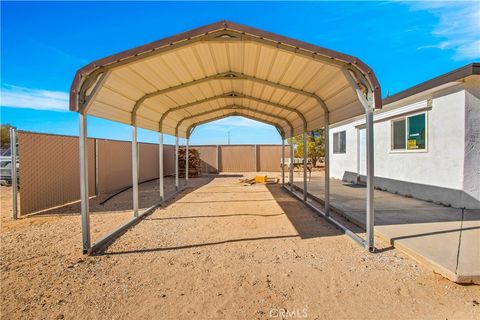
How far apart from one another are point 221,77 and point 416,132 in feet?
19.2

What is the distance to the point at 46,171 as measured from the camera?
24.3 ft

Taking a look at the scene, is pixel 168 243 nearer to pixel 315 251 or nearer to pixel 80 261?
pixel 80 261

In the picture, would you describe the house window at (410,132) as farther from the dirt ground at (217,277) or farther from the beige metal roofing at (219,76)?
the dirt ground at (217,277)

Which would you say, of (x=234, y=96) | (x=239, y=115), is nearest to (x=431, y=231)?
(x=234, y=96)

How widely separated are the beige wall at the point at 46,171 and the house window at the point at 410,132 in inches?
393

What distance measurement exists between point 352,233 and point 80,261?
4.33 meters

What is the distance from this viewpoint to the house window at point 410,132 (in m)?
8.05

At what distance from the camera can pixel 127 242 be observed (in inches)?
194

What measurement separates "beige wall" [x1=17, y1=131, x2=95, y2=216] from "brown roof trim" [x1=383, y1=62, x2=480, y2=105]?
382 inches

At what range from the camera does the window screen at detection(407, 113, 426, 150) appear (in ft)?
26.4

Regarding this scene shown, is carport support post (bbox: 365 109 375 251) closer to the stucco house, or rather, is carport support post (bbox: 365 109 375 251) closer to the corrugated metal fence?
the stucco house

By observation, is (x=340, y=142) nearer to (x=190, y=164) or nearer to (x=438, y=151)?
(x=438, y=151)

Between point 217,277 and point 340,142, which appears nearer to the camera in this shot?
point 217,277

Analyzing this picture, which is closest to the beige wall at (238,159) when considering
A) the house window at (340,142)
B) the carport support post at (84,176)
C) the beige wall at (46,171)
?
the house window at (340,142)
